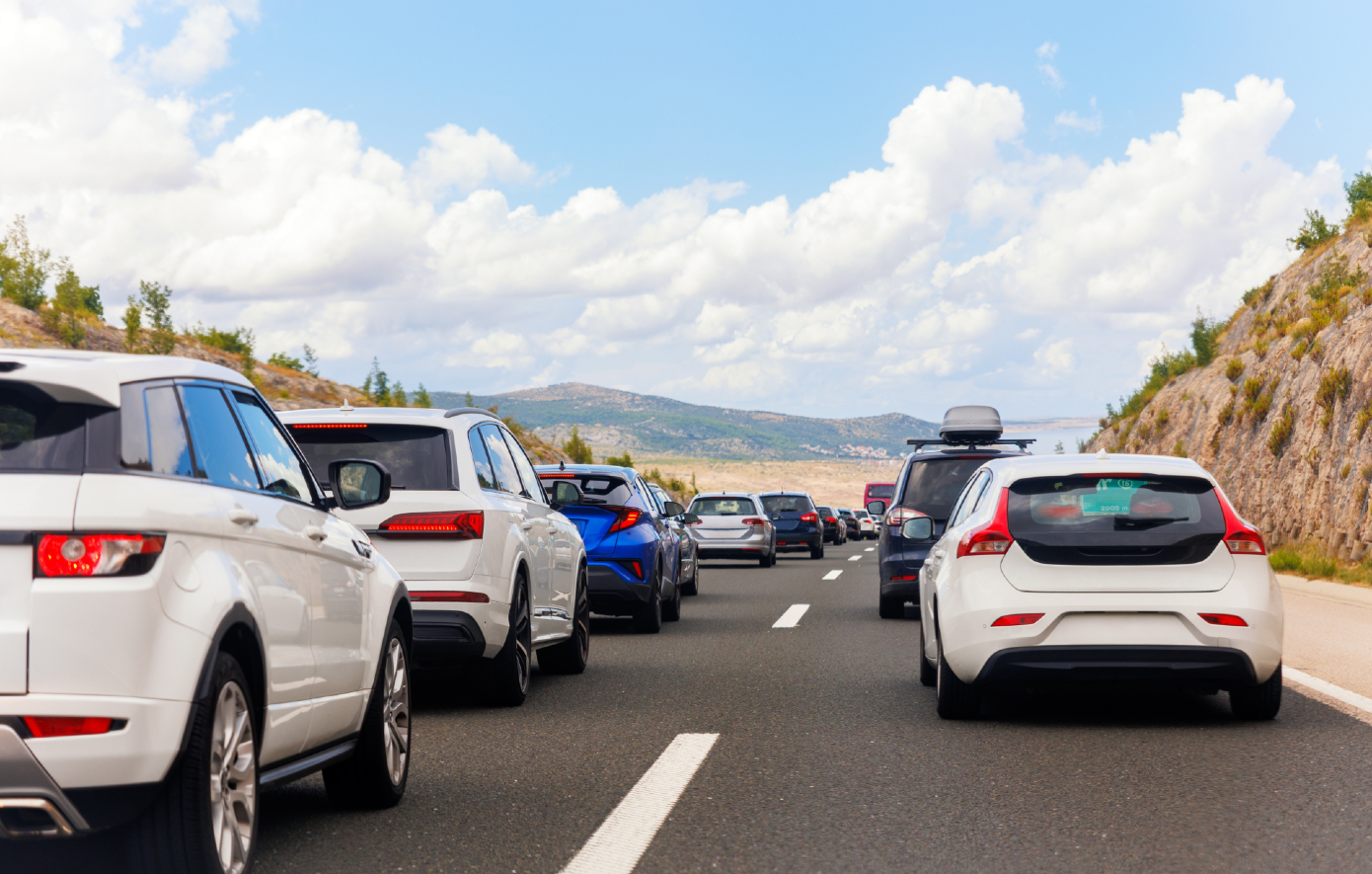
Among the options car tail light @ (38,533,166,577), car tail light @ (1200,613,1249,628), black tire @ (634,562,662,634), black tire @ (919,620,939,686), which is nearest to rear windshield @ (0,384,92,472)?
car tail light @ (38,533,166,577)

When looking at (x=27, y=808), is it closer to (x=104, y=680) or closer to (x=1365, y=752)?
(x=104, y=680)

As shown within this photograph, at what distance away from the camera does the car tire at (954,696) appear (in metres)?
8.42

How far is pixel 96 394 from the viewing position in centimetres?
410

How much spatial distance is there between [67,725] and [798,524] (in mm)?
31644

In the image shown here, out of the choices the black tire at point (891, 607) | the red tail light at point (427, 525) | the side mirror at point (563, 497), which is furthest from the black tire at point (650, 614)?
the red tail light at point (427, 525)

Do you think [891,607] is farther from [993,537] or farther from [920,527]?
[993,537]

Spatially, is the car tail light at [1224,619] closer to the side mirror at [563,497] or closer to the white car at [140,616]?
the side mirror at [563,497]

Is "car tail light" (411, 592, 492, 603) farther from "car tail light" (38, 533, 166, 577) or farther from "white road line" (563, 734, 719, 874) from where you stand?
"car tail light" (38, 533, 166, 577)

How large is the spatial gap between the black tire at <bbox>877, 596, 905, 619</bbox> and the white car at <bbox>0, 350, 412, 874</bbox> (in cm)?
1135

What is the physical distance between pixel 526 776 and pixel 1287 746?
3.81 m

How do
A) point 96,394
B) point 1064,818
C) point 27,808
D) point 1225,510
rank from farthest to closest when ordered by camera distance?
1. point 1225,510
2. point 1064,818
3. point 96,394
4. point 27,808

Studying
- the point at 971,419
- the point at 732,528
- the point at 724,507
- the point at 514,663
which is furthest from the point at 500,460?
the point at 724,507

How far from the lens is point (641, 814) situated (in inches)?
234

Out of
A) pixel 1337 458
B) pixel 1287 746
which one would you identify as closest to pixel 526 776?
pixel 1287 746
